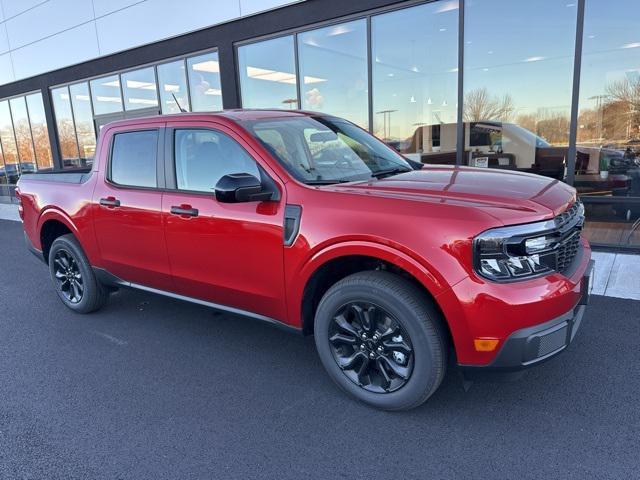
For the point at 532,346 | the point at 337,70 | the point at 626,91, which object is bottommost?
the point at 532,346

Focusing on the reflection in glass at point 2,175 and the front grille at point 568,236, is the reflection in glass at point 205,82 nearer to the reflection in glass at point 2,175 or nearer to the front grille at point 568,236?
the front grille at point 568,236

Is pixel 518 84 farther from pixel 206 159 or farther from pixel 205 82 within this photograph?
pixel 206 159

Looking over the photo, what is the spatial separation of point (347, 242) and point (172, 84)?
33.2 feet

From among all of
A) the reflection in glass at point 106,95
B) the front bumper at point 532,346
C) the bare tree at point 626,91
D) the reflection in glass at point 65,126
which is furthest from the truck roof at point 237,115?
the reflection in glass at point 65,126

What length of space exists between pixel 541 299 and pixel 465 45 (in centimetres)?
632

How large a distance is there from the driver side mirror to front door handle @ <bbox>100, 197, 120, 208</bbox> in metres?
1.52

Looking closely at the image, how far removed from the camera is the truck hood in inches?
99.1

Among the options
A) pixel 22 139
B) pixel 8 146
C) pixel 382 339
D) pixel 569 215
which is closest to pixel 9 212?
pixel 22 139

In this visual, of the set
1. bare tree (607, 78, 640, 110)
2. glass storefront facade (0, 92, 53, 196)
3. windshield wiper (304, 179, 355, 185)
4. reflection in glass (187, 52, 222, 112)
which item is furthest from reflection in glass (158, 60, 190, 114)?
windshield wiper (304, 179, 355, 185)

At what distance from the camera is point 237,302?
11.3 ft

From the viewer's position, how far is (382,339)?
281cm

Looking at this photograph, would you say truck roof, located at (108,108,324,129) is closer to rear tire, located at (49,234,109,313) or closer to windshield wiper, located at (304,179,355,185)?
windshield wiper, located at (304,179,355,185)

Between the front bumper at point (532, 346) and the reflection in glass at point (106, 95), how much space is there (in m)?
12.8

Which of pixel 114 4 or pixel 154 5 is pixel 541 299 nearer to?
pixel 154 5
